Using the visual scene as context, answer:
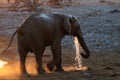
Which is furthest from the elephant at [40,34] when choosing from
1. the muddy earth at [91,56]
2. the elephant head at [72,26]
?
the muddy earth at [91,56]

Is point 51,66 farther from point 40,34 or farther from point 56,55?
point 40,34

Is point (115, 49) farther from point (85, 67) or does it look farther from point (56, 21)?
point (56, 21)

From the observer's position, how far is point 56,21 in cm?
1071

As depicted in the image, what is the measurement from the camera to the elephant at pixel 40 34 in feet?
33.3

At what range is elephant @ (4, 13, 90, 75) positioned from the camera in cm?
1016

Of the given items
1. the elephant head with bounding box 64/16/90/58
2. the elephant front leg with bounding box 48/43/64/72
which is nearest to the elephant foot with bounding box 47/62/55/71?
the elephant front leg with bounding box 48/43/64/72

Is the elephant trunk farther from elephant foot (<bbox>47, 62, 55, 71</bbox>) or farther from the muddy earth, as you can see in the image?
elephant foot (<bbox>47, 62, 55, 71</bbox>)

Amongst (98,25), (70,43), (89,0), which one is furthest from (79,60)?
(89,0)

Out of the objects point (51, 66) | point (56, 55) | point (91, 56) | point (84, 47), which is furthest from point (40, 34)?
point (91, 56)

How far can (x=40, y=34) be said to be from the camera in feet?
33.6

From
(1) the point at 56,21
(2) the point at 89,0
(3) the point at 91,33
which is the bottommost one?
(2) the point at 89,0

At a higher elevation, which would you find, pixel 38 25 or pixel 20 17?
pixel 38 25

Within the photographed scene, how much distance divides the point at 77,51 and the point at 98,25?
Answer: 22.7ft

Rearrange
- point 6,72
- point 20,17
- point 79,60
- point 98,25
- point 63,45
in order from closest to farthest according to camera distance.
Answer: point 6,72 < point 79,60 < point 63,45 < point 98,25 < point 20,17
